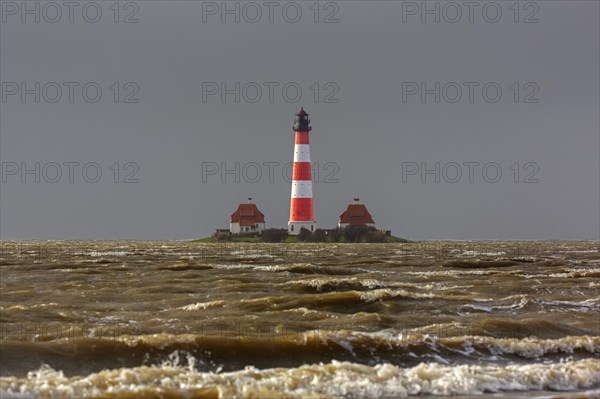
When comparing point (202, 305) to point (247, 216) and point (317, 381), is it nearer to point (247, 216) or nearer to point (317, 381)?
point (317, 381)

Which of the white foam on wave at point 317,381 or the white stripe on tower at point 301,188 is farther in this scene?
the white stripe on tower at point 301,188

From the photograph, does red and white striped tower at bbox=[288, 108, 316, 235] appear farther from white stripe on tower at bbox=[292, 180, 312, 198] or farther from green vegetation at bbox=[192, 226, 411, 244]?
green vegetation at bbox=[192, 226, 411, 244]

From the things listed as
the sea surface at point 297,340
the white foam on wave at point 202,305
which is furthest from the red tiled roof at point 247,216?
the white foam on wave at point 202,305

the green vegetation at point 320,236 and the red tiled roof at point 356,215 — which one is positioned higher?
the red tiled roof at point 356,215

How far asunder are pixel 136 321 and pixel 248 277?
13.0 metres

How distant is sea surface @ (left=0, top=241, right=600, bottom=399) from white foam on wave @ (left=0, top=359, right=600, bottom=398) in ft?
0.09

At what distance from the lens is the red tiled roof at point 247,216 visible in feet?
406

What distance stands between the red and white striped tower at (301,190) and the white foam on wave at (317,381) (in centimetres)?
9313

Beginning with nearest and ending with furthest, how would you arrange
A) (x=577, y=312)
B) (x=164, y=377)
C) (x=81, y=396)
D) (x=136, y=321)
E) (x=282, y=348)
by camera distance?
(x=81, y=396), (x=164, y=377), (x=282, y=348), (x=136, y=321), (x=577, y=312)

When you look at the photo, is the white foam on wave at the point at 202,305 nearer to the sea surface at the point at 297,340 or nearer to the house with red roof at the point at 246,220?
the sea surface at the point at 297,340

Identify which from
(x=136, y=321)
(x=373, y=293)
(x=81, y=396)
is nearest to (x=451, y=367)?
(x=81, y=396)

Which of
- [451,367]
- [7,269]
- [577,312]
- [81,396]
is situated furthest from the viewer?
[7,269]

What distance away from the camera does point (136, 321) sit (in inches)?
737

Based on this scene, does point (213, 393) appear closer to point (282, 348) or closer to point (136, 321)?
point (282, 348)
